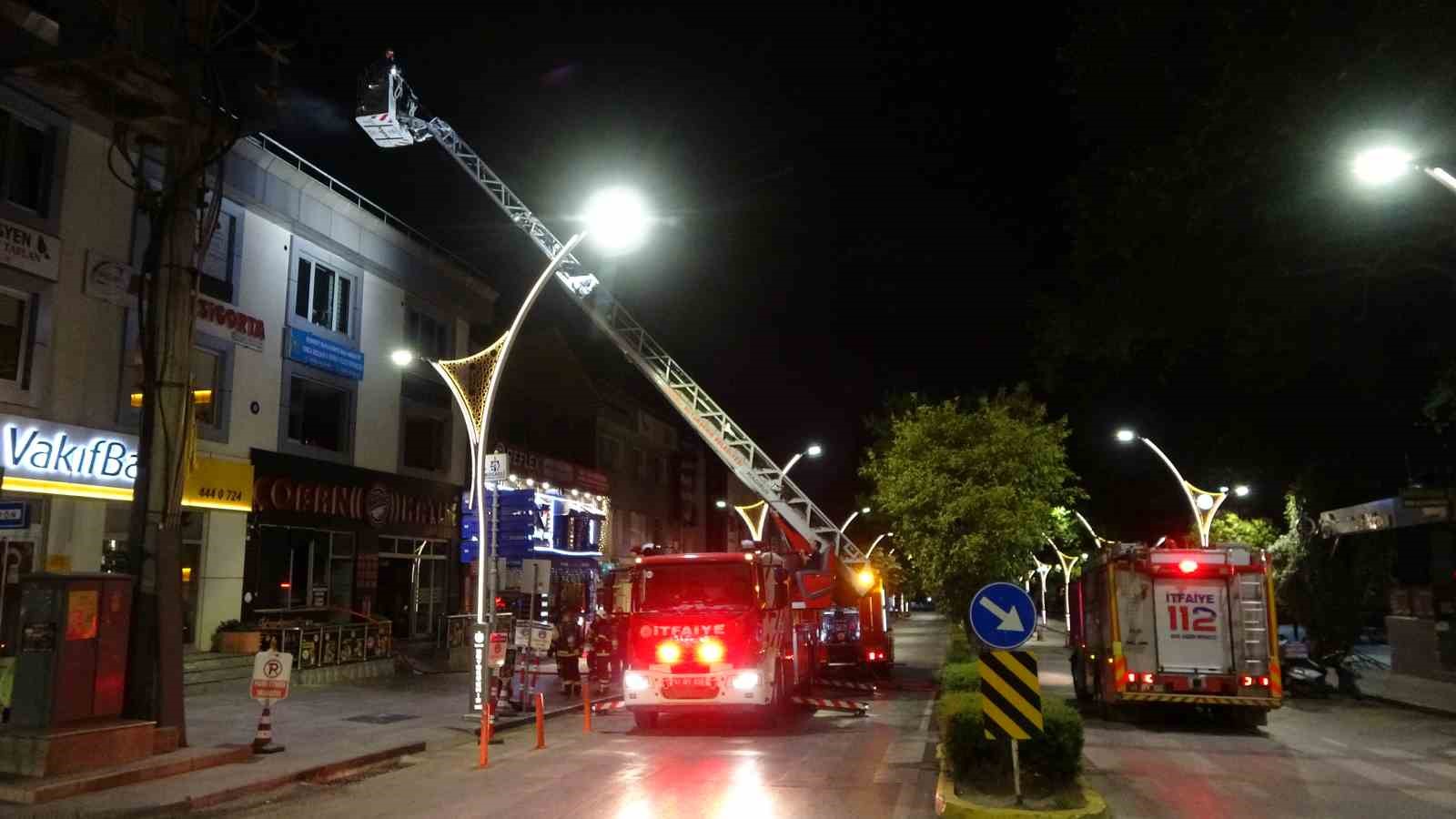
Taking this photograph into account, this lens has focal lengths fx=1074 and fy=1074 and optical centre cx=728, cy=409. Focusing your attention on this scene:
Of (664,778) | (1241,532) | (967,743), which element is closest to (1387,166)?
(967,743)

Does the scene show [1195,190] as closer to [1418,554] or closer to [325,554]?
[325,554]

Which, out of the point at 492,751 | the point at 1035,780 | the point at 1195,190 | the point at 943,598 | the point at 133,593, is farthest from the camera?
the point at 943,598

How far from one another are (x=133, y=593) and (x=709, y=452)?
49.9 m

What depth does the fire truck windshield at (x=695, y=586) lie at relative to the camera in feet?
52.2

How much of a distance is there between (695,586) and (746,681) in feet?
5.60

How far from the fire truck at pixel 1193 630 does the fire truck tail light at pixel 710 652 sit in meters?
6.17

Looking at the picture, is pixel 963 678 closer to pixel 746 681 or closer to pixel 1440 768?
pixel 746 681

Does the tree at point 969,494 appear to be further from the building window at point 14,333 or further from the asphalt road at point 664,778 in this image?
the building window at point 14,333

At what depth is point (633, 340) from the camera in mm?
28969

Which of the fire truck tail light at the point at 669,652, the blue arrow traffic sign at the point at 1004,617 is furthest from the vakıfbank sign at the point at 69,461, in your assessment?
the blue arrow traffic sign at the point at 1004,617

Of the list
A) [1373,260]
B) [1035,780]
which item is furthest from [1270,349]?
[1035,780]

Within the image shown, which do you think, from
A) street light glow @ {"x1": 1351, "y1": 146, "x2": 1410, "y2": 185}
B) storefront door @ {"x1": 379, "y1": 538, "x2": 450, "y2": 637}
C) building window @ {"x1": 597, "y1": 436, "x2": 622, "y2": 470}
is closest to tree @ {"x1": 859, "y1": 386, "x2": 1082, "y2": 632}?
street light glow @ {"x1": 1351, "y1": 146, "x2": 1410, "y2": 185}

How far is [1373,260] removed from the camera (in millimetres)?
19906

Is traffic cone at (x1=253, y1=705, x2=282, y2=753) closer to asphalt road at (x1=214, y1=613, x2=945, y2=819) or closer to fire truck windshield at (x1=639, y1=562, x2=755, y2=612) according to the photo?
asphalt road at (x1=214, y1=613, x2=945, y2=819)
